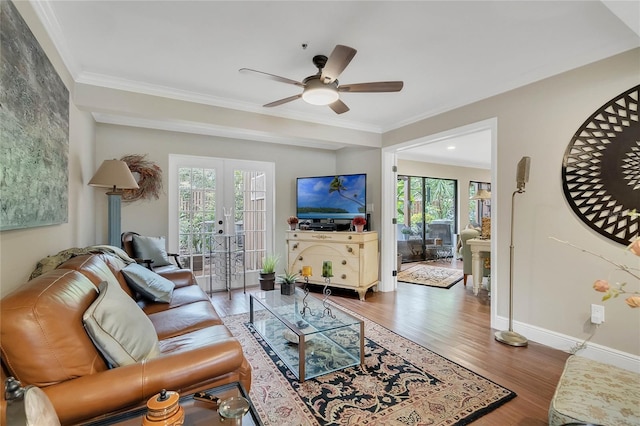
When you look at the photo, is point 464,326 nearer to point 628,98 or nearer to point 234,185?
point 628,98

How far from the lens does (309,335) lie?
94.0 inches

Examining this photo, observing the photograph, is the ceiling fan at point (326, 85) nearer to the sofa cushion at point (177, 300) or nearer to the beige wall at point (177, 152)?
the sofa cushion at point (177, 300)

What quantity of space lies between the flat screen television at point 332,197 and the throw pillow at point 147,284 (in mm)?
2621

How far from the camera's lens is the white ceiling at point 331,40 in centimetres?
186

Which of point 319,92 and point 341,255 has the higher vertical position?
point 319,92

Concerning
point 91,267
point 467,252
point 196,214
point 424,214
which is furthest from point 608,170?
point 424,214

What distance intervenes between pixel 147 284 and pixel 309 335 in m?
1.32

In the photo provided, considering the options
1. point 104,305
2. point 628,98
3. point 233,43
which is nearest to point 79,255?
point 104,305

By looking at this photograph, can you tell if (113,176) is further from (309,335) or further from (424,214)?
(424,214)

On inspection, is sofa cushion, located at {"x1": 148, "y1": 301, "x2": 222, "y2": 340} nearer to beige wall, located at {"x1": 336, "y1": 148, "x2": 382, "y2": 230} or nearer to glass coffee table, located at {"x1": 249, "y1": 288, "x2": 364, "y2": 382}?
glass coffee table, located at {"x1": 249, "y1": 288, "x2": 364, "y2": 382}

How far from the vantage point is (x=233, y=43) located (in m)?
2.25

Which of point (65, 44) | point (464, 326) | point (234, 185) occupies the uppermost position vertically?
point (65, 44)

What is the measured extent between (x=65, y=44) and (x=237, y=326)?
2756 millimetres

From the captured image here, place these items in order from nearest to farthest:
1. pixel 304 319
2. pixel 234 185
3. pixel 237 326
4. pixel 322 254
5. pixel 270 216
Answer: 1. pixel 304 319
2. pixel 237 326
3. pixel 322 254
4. pixel 234 185
5. pixel 270 216
